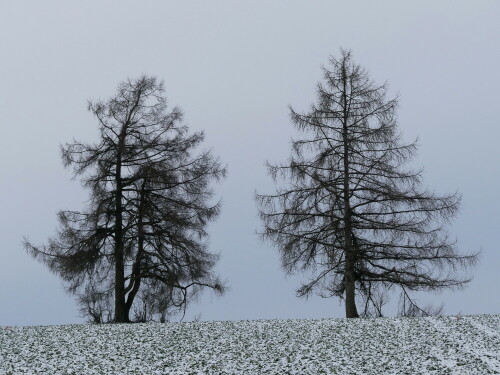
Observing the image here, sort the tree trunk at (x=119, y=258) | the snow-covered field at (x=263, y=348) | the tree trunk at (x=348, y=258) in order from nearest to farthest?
1. the snow-covered field at (x=263, y=348)
2. the tree trunk at (x=348, y=258)
3. the tree trunk at (x=119, y=258)

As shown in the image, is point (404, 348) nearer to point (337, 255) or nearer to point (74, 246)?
point (337, 255)

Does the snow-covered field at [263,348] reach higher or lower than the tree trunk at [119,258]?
lower

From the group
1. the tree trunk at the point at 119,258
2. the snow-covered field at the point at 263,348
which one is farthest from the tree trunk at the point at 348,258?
the tree trunk at the point at 119,258

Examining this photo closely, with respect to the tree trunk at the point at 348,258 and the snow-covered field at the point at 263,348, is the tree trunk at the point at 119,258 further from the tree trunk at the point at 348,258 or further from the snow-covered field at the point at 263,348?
the tree trunk at the point at 348,258

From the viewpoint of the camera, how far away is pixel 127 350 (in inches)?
690

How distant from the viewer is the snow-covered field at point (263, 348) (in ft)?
51.2

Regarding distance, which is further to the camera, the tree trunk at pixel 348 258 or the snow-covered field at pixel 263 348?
the tree trunk at pixel 348 258

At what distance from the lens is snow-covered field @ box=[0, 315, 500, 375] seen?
15.6 m

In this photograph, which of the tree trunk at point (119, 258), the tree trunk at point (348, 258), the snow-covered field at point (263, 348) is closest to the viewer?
the snow-covered field at point (263, 348)

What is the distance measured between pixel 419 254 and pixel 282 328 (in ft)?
21.5

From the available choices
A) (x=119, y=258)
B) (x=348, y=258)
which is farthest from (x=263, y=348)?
(x=119, y=258)

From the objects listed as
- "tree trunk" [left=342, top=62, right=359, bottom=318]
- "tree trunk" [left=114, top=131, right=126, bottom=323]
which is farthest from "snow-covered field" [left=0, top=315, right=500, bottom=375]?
"tree trunk" [left=114, top=131, right=126, bottom=323]

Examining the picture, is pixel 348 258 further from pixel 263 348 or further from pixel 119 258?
pixel 119 258

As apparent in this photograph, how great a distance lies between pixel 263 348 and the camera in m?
17.4
